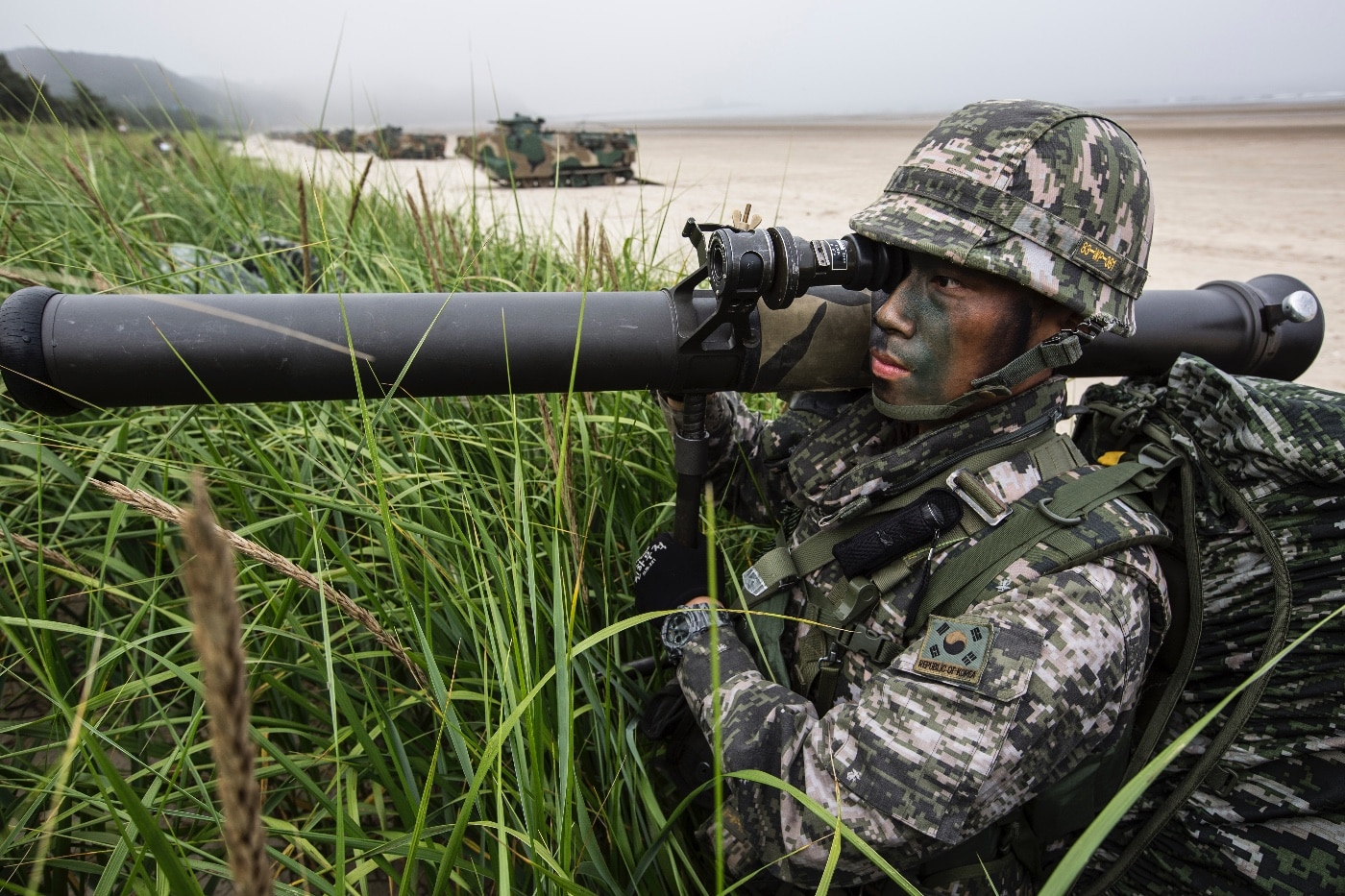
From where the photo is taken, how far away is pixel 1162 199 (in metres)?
13.2

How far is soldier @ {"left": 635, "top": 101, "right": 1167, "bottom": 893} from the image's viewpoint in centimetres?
133

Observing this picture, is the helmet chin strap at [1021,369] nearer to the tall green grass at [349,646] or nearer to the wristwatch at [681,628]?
the wristwatch at [681,628]

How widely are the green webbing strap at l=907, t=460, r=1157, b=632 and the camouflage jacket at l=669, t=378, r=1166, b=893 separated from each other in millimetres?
29

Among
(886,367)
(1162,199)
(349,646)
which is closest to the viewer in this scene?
(886,367)

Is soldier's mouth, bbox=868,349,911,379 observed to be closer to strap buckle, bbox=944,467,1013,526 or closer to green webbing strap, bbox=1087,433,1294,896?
strap buckle, bbox=944,467,1013,526

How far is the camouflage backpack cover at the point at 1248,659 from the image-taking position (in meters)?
1.42

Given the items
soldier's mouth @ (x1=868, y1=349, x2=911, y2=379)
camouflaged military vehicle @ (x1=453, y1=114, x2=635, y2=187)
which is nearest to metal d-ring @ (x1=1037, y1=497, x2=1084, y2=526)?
soldier's mouth @ (x1=868, y1=349, x2=911, y2=379)

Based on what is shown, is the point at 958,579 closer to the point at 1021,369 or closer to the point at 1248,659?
the point at 1021,369

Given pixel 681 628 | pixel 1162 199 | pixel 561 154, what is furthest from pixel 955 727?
pixel 561 154

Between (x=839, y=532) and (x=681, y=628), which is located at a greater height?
(x=839, y=532)

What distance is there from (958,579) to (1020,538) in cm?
14

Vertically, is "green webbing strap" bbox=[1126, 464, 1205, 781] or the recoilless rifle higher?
the recoilless rifle

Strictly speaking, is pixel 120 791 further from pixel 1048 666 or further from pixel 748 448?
pixel 748 448

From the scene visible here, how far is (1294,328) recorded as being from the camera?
2.03 m
